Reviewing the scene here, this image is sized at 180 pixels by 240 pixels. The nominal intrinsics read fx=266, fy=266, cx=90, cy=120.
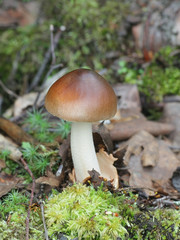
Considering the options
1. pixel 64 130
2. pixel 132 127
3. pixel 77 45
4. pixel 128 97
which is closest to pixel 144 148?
pixel 132 127

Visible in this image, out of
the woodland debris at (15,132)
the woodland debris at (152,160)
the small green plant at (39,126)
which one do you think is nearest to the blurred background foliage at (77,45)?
the small green plant at (39,126)

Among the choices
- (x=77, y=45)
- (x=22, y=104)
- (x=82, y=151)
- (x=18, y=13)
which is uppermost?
(x=18, y=13)

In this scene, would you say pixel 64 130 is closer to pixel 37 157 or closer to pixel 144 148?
pixel 37 157

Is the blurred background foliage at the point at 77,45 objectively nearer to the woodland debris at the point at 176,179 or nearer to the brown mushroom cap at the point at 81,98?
the woodland debris at the point at 176,179

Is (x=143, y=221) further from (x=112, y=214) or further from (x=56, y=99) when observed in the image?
(x=56, y=99)

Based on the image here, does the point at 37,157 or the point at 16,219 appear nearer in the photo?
the point at 16,219
